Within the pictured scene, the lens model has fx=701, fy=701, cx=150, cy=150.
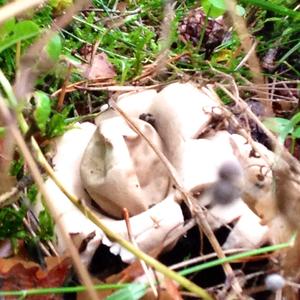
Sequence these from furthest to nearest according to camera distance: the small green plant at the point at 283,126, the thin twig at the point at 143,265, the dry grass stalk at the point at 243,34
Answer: the small green plant at the point at 283,126, the thin twig at the point at 143,265, the dry grass stalk at the point at 243,34

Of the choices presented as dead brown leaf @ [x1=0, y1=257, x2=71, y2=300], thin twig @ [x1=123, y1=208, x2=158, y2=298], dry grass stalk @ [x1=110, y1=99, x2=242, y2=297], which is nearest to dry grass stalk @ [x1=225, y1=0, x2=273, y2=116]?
dry grass stalk @ [x1=110, y1=99, x2=242, y2=297]

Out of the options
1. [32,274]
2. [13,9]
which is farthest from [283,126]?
[13,9]

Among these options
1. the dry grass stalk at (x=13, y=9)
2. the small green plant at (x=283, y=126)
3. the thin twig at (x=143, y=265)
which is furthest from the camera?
the small green plant at (x=283, y=126)

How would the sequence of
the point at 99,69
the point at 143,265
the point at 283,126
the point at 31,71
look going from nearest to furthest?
the point at 31,71, the point at 143,265, the point at 283,126, the point at 99,69

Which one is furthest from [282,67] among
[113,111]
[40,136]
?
[40,136]

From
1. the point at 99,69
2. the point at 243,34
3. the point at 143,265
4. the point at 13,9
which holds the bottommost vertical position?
the point at 143,265

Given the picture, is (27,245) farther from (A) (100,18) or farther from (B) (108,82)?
(A) (100,18)

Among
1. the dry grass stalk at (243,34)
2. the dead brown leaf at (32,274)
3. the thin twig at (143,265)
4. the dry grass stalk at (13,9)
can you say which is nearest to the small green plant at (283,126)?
the dry grass stalk at (243,34)

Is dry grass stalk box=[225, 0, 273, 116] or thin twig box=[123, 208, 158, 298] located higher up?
dry grass stalk box=[225, 0, 273, 116]

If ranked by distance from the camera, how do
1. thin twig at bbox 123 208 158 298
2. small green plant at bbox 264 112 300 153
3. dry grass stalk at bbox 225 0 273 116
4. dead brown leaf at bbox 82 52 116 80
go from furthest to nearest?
dead brown leaf at bbox 82 52 116 80 < small green plant at bbox 264 112 300 153 < thin twig at bbox 123 208 158 298 < dry grass stalk at bbox 225 0 273 116

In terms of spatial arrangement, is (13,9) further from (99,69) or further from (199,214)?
(99,69)

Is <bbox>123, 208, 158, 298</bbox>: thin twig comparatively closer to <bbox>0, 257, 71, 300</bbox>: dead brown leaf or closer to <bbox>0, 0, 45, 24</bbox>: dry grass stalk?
<bbox>0, 257, 71, 300</bbox>: dead brown leaf

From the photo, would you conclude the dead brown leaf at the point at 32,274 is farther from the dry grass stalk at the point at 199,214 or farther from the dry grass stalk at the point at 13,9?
the dry grass stalk at the point at 13,9
